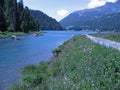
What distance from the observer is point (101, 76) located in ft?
38.0

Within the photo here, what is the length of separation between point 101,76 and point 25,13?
492 ft

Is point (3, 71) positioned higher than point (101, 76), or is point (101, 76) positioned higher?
point (101, 76)

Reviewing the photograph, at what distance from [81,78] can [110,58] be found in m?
3.31

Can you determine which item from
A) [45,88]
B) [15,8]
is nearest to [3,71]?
[45,88]

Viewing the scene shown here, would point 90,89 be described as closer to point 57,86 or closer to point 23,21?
point 57,86

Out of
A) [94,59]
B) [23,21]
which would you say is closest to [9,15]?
[23,21]

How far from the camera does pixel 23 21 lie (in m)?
145

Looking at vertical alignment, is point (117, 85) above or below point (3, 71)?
above

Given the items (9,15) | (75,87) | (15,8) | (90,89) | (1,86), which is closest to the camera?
(90,89)

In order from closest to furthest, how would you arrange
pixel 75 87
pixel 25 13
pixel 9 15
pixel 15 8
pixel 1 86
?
pixel 75 87 → pixel 1 86 → pixel 9 15 → pixel 15 8 → pixel 25 13

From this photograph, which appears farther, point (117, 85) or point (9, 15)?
point (9, 15)

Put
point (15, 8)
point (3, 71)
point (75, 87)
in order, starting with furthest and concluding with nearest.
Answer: point (15, 8) < point (3, 71) < point (75, 87)

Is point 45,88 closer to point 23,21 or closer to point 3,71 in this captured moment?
point 3,71

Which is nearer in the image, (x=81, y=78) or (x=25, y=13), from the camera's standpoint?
(x=81, y=78)
